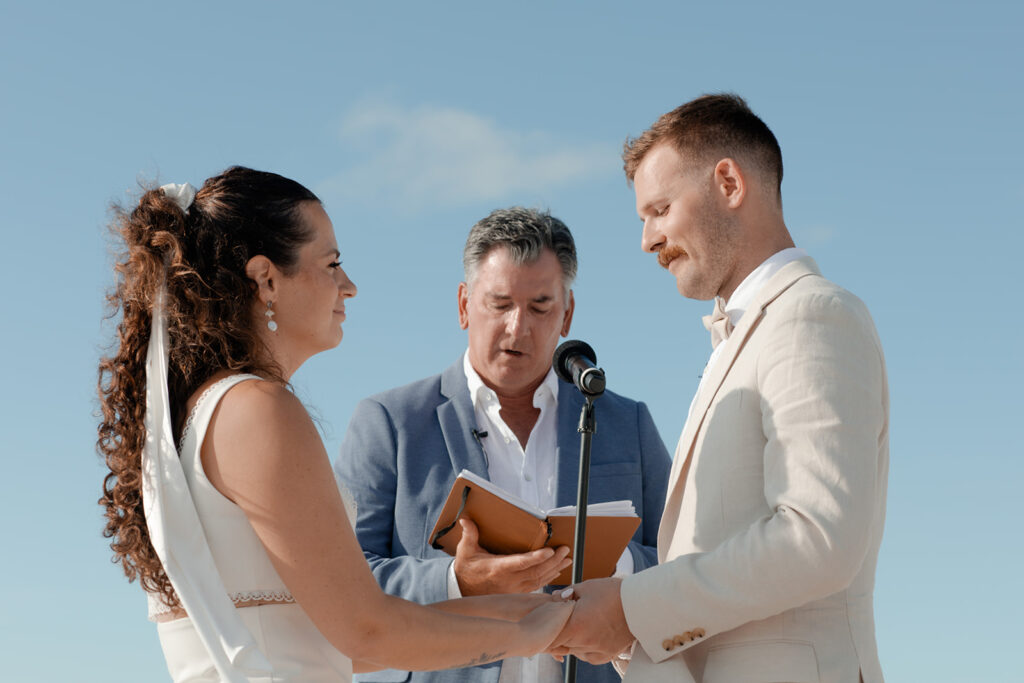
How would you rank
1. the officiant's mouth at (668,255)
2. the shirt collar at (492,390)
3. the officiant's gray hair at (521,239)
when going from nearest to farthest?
1. the officiant's mouth at (668,255)
2. the shirt collar at (492,390)
3. the officiant's gray hair at (521,239)

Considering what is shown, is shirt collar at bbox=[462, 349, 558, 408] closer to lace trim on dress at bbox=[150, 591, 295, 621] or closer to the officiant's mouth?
the officiant's mouth

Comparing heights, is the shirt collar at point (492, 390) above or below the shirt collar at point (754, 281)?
below

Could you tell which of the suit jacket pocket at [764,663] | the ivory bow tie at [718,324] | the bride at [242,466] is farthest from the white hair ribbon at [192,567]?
the ivory bow tie at [718,324]

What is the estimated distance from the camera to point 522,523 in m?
3.97

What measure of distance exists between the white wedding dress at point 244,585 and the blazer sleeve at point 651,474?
225 centimetres

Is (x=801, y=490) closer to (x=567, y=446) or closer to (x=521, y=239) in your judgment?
(x=567, y=446)

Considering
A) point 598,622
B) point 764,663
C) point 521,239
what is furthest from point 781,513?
point 521,239

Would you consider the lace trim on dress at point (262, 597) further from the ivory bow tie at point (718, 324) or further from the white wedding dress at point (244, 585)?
the ivory bow tie at point (718, 324)

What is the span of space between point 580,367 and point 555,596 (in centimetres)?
85

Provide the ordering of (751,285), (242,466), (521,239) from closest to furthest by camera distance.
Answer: (242,466) → (751,285) → (521,239)

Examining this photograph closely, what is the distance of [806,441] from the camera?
313cm

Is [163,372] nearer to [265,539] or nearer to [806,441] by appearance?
[265,539]

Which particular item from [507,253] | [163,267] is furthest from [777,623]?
[507,253]

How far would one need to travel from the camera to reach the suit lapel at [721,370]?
349cm
